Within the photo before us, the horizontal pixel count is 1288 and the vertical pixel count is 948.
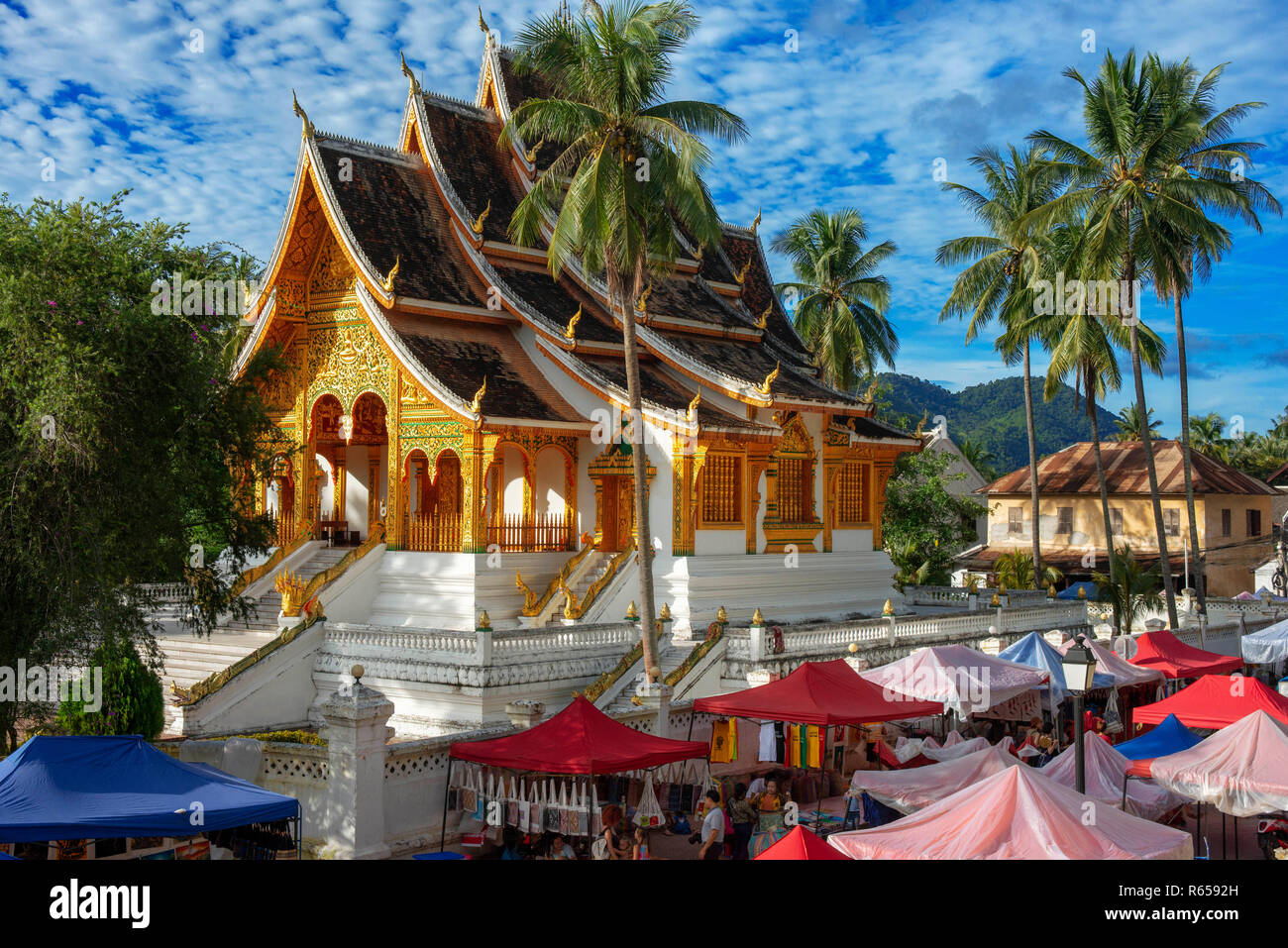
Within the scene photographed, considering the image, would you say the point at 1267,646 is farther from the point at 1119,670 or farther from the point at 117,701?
the point at 117,701

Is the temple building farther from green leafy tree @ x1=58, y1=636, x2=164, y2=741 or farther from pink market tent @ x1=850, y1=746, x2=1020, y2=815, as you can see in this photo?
pink market tent @ x1=850, y1=746, x2=1020, y2=815

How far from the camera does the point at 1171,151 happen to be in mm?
28656

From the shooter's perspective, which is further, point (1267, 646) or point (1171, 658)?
point (1267, 646)

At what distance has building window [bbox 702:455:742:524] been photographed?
23.6m

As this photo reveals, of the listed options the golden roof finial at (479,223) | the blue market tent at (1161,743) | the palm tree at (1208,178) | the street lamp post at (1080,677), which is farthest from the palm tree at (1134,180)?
the street lamp post at (1080,677)

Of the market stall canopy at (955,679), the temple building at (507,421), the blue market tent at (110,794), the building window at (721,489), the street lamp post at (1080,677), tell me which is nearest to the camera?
the blue market tent at (110,794)

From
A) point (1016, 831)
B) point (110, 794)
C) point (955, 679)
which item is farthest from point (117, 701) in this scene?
point (955, 679)

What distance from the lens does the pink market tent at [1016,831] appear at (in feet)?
30.7

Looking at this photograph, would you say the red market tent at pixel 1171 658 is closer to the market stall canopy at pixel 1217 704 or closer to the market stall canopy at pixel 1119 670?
the market stall canopy at pixel 1119 670

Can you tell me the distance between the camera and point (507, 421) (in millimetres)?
21938

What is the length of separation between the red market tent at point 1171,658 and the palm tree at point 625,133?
31.7 feet

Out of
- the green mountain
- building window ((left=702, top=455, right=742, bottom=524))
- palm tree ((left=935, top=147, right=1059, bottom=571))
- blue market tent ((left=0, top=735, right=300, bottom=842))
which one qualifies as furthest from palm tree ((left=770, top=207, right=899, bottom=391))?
the green mountain

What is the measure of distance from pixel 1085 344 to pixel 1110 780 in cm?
2094
